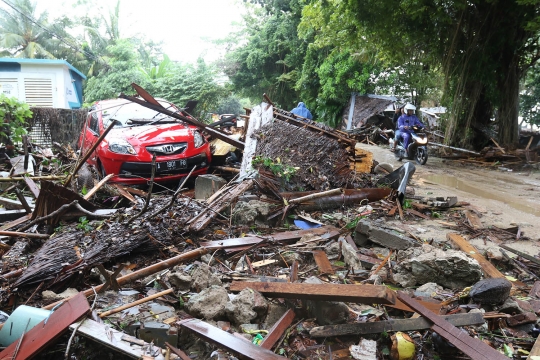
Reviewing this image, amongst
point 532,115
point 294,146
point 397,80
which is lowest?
point 294,146

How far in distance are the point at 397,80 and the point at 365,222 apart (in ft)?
61.6

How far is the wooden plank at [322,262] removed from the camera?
11.9 ft

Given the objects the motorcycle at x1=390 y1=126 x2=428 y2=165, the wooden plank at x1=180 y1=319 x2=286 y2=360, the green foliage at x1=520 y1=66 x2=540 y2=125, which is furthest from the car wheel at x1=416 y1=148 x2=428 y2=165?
the green foliage at x1=520 y1=66 x2=540 y2=125

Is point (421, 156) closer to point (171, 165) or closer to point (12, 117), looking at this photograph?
point (171, 165)

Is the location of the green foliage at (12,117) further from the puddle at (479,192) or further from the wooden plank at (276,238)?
the puddle at (479,192)

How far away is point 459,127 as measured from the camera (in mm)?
13602

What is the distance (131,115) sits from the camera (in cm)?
830

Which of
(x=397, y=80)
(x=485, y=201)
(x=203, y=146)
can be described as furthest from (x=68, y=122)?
(x=397, y=80)

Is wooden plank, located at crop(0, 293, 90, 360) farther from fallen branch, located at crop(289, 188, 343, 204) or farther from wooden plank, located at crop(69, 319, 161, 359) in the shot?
fallen branch, located at crop(289, 188, 343, 204)

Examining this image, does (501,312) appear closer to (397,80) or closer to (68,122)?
(68,122)

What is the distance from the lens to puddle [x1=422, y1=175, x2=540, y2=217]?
6.62 metres

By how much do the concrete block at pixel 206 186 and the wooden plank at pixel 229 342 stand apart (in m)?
4.08

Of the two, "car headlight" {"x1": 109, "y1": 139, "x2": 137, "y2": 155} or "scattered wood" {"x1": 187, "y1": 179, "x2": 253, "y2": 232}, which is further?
"car headlight" {"x1": 109, "y1": 139, "x2": 137, "y2": 155}

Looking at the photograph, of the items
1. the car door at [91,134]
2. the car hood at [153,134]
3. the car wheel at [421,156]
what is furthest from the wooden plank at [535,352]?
the car wheel at [421,156]
